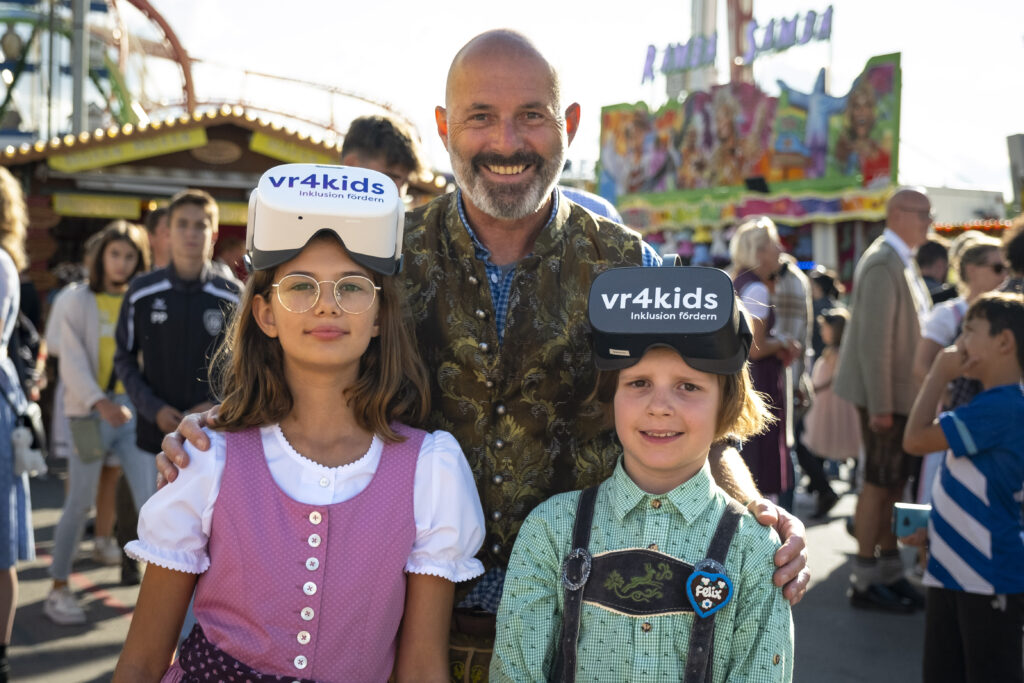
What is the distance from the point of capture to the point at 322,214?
84.4 inches

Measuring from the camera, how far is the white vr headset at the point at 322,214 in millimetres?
2148

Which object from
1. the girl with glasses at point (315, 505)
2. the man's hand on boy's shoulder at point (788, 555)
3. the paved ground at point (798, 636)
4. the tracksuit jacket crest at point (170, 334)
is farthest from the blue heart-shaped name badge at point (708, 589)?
the tracksuit jacket crest at point (170, 334)

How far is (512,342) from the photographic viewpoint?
2.41 metres

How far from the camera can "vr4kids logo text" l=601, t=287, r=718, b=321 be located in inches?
83.2

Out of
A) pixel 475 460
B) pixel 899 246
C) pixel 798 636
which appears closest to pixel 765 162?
pixel 899 246

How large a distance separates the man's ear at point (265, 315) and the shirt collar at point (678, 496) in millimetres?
842

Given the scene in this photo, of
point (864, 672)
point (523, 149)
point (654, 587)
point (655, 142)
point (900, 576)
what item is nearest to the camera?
point (654, 587)

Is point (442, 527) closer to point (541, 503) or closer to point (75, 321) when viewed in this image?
point (541, 503)

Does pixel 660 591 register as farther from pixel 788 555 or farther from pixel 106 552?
pixel 106 552

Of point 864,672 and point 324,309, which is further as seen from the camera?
point 864,672

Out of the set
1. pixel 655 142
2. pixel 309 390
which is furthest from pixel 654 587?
pixel 655 142

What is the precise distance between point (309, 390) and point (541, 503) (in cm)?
58

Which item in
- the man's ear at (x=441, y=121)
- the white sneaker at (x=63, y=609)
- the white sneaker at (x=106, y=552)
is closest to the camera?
the man's ear at (x=441, y=121)

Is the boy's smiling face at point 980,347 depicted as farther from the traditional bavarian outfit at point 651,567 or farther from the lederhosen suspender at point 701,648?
the lederhosen suspender at point 701,648
